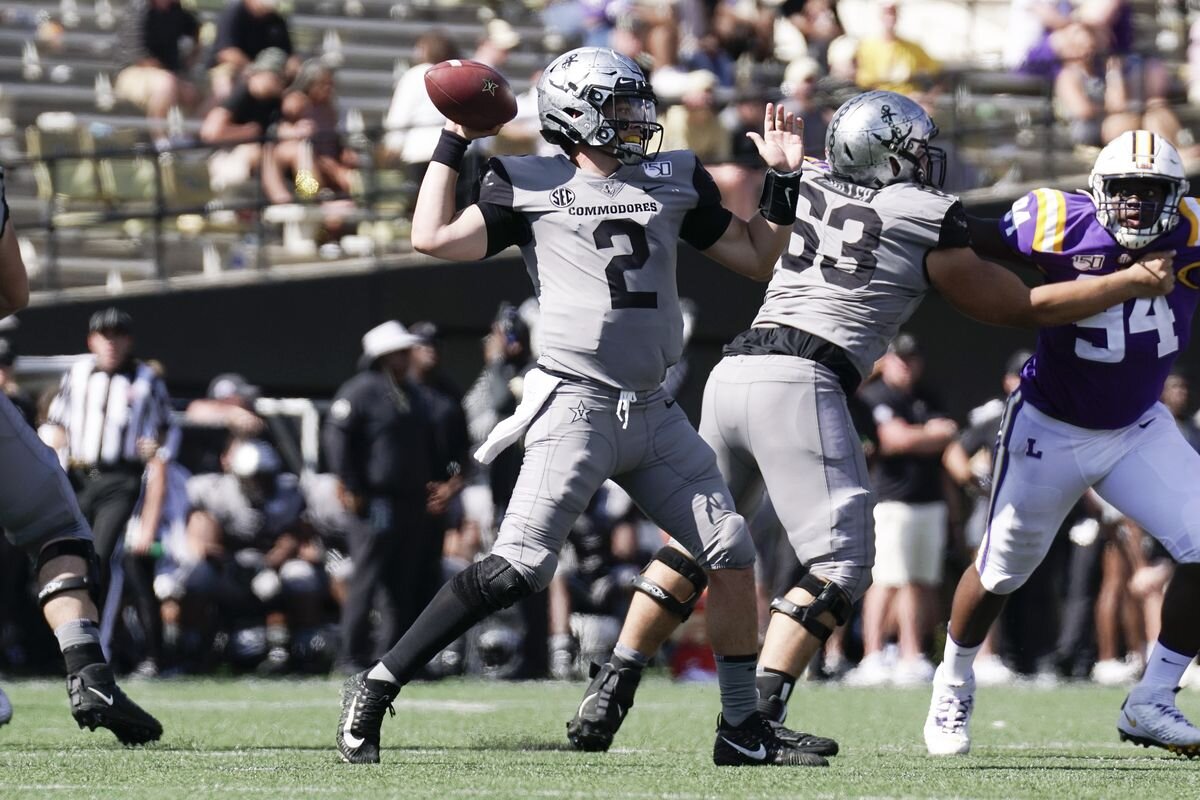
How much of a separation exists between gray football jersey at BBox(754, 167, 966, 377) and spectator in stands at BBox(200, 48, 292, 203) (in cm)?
800

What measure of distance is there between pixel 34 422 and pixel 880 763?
650cm

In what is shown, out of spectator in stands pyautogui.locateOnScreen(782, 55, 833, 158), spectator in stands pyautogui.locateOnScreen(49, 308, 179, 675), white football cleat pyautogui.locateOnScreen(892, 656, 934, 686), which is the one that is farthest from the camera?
spectator in stands pyautogui.locateOnScreen(782, 55, 833, 158)

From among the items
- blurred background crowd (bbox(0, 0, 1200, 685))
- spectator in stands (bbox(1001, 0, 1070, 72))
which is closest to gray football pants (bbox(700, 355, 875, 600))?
blurred background crowd (bbox(0, 0, 1200, 685))

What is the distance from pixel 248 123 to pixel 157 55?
137 centimetres

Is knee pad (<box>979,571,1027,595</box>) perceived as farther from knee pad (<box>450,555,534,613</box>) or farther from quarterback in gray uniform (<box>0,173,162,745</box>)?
quarterback in gray uniform (<box>0,173,162,745</box>)

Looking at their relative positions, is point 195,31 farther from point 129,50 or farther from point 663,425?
point 663,425

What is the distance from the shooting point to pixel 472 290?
44.7 ft

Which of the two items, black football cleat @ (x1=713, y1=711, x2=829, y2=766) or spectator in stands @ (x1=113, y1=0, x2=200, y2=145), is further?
spectator in stands @ (x1=113, y1=0, x2=200, y2=145)

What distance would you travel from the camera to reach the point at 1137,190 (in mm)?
6004

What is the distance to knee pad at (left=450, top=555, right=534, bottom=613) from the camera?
17.9 feet

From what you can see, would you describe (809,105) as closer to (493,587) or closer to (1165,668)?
(1165,668)

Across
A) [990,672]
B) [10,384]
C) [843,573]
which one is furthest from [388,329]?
[843,573]

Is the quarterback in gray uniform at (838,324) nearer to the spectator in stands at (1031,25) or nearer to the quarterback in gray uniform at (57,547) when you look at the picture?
the quarterback in gray uniform at (57,547)

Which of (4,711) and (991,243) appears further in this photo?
(991,243)
